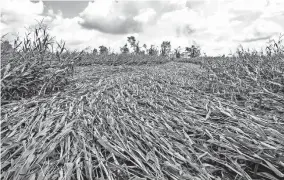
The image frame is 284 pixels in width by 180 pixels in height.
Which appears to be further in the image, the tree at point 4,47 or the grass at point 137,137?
the tree at point 4,47

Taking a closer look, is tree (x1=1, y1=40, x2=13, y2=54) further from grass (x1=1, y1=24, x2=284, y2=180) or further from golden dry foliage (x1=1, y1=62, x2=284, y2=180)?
golden dry foliage (x1=1, y1=62, x2=284, y2=180)

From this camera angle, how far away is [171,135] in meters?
1.50

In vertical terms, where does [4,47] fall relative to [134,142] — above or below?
above

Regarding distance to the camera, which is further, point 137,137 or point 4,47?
point 4,47

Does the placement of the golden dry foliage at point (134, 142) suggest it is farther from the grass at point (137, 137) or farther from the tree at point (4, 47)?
the tree at point (4, 47)

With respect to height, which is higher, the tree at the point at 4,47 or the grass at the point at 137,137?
the tree at the point at 4,47

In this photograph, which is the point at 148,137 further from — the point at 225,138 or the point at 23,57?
the point at 23,57

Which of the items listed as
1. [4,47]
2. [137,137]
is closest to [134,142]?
[137,137]

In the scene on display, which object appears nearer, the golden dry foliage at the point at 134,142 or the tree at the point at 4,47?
the golden dry foliage at the point at 134,142

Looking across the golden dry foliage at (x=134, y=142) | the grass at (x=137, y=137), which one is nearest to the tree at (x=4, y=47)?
the grass at (x=137, y=137)

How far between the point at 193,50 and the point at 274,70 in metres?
26.7

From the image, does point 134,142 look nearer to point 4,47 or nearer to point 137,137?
point 137,137

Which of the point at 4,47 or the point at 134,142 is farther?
the point at 4,47

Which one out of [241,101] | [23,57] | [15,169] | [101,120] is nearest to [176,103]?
[241,101]
